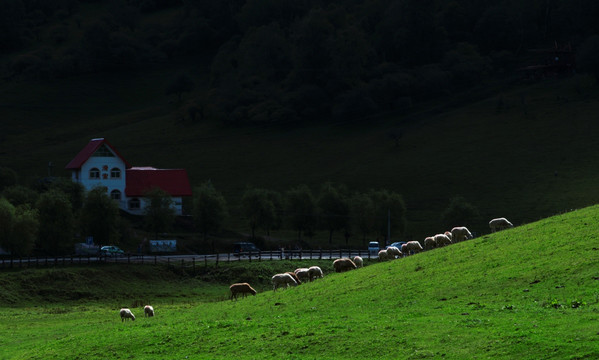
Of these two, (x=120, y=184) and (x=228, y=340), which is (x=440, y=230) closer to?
(x=120, y=184)

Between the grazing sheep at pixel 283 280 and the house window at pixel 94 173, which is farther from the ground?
the house window at pixel 94 173

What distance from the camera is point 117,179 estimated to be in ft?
405

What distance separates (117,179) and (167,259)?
111 ft

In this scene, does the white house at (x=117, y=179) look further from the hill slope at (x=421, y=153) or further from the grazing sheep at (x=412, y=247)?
the grazing sheep at (x=412, y=247)

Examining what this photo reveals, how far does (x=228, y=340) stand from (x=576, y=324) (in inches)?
537

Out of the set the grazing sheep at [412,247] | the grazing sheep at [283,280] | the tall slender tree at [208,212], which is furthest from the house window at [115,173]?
the grazing sheep at [283,280]

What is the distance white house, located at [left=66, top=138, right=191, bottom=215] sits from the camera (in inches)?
4801

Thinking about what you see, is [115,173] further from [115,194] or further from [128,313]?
[128,313]

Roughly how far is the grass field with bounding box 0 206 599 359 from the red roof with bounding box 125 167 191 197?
218ft

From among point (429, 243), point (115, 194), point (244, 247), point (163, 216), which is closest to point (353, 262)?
point (429, 243)

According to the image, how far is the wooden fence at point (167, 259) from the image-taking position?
280ft

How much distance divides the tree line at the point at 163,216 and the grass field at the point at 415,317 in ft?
121

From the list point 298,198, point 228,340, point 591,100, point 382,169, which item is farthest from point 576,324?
point 591,100

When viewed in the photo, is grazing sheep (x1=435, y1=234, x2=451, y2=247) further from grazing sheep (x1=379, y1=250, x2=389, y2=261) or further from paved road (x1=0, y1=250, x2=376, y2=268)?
paved road (x1=0, y1=250, x2=376, y2=268)
